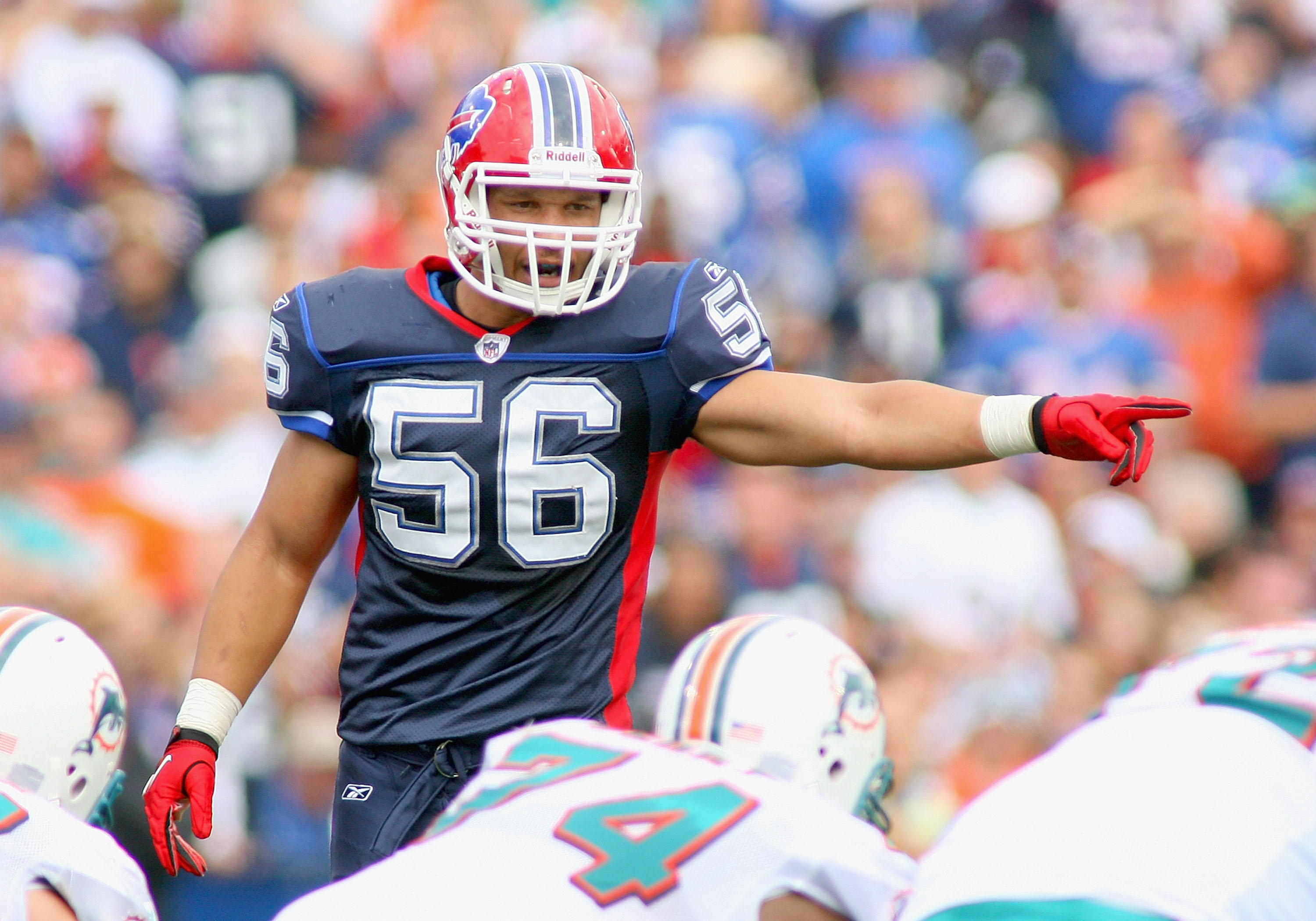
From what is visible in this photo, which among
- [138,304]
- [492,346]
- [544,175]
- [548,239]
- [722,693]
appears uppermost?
[544,175]

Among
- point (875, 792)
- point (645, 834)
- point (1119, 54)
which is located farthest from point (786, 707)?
point (1119, 54)

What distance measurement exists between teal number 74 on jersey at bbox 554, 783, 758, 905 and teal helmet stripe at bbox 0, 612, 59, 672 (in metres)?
1.28

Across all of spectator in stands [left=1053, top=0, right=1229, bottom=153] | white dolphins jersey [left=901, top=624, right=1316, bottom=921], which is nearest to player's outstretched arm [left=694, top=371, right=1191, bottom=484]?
white dolphins jersey [left=901, top=624, right=1316, bottom=921]

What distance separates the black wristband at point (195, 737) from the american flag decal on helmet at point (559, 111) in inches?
52.1

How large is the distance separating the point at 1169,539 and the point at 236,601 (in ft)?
14.3

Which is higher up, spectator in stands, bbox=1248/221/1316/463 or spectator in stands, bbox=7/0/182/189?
spectator in stands, bbox=7/0/182/189

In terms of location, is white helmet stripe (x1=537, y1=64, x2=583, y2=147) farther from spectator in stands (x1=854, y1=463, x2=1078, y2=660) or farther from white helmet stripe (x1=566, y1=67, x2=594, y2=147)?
spectator in stands (x1=854, y1=463, x2=1078, y2=660)

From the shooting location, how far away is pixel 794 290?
764 cm

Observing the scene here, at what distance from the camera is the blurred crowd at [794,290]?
598cm

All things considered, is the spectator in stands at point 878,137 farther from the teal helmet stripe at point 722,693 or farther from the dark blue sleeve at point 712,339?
the teal helmet stripe at point 722,693

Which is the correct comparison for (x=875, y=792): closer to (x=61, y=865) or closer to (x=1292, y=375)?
(x=61, y=865)

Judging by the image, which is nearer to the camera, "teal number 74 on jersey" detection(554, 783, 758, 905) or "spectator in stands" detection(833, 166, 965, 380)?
"teal number 74 on jersey" detection(554, 783, 758, 905)

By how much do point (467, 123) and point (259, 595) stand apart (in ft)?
3.41

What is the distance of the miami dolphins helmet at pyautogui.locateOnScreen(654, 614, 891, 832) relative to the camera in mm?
2785
